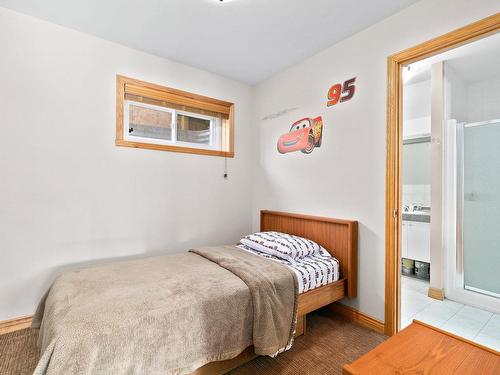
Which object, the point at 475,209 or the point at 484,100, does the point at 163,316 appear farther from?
the point at 484,100

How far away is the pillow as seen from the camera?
2.11 meters

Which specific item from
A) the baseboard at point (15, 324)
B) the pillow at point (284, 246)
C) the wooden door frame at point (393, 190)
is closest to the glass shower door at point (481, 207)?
the wooden door frame at point (393, 190)

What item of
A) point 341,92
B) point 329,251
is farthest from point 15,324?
point 341,92

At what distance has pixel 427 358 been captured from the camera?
3.55 ft

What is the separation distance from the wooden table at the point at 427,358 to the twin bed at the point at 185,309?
0.65 metres

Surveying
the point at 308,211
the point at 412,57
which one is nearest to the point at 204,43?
the point at 412,57

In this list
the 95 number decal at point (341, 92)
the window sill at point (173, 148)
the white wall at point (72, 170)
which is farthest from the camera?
the window sill at point (173, 148)

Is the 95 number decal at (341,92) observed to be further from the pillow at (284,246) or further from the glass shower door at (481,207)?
the glass shower door at (481,207)

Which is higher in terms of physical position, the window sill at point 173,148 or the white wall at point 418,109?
Result: the white wall at point 418,109

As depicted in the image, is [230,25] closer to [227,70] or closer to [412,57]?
[227,70]

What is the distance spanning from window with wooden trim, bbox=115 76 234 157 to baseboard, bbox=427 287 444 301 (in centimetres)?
275

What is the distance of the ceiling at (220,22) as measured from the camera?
6.27 ft

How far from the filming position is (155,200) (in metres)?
2.63

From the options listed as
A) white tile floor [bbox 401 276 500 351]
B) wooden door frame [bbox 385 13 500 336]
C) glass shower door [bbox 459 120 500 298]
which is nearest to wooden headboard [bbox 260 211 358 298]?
wooden door frame [bbox 385 13 500 336]
